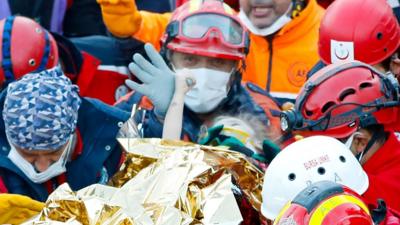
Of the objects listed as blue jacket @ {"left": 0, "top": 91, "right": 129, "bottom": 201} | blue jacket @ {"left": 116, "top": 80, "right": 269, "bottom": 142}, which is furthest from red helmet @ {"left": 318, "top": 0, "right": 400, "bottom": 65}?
blue jacket @ {"left": 0, "top": 91, "right": 129, "bottom": 201}

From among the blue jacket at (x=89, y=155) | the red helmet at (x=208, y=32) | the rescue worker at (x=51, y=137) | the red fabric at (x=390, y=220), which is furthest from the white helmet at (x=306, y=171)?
the red helmet at (x=208, y=32)

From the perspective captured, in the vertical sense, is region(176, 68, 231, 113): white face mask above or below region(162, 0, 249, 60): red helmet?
below

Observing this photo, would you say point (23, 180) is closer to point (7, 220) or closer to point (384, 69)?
point (7, 220)

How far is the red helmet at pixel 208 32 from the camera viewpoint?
5996mm

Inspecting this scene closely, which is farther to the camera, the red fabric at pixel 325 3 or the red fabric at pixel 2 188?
the red fabric at pixel 325 3

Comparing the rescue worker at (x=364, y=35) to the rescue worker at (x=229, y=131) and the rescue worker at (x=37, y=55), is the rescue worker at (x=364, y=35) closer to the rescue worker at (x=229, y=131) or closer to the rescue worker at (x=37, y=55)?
the rescue worker at (x=229, y=131)

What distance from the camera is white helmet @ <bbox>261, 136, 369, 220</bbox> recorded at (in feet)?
14.3

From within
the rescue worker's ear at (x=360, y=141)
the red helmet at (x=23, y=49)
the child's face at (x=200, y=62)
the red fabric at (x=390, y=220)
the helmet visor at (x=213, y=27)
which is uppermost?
the helmet visor at (x=213, y=27)

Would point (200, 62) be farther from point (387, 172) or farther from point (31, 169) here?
point (387, 172)

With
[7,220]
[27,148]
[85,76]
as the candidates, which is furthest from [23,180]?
[85,76]

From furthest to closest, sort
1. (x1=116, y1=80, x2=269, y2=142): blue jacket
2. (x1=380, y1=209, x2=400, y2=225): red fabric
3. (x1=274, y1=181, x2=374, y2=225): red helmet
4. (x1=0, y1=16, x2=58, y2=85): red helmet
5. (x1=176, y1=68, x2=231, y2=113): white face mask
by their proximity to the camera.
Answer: (x1=0, y1=16, x2=58, y2=85): red helmet → (x1=176, y1=68, x2=231, y2=113): white face mask → (x1=116, y1=80, x2=269, y2=142): blue jacket → (x1=380, y1=209, x2=400, y2=225): red fabric → (x1=274, y1=181, x2=374, y2=225): red helmet

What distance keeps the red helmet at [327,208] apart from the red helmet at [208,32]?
88.8 inches

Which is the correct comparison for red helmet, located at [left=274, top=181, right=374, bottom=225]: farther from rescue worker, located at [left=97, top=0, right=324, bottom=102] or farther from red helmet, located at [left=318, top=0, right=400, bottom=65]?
rescue worker, located at [left=97, top=0, right=324, bottom=102]

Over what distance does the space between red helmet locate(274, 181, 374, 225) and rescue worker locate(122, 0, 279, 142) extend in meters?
2.04
